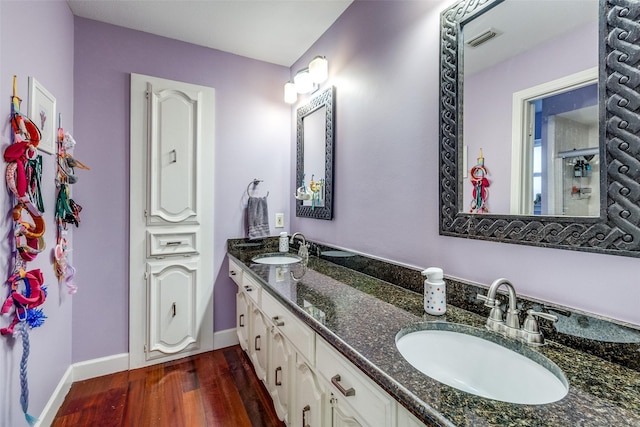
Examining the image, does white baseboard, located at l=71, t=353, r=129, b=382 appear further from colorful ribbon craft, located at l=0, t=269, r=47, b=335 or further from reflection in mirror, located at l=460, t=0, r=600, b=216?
reflection in mirror, located at l=460, t=0, r=600, b=216

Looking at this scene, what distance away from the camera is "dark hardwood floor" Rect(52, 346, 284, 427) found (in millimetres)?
1634

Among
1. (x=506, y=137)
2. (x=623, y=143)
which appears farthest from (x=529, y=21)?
(x=623, y=143)

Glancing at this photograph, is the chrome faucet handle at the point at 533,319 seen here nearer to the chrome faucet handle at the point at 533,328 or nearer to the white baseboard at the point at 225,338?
the chrome faucet handle at the point at 533,328

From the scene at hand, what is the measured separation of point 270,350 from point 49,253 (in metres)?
1.27

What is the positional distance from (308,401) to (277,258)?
1.17 m

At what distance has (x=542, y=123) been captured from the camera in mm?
921

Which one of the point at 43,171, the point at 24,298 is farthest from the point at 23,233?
the point at 43,171

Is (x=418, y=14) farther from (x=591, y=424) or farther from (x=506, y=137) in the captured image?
(x=591, y=424)

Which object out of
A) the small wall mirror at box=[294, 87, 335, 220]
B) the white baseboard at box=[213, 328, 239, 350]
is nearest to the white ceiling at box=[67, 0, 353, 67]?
the small wall mirror at box=[294, 87, 335, 220]

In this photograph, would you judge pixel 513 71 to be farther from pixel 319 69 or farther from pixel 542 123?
pixel 319 69

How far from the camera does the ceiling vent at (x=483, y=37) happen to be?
3.49 ft

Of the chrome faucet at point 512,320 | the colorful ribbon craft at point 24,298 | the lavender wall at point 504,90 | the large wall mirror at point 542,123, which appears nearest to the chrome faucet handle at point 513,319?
the chrome faucet at point 512,320

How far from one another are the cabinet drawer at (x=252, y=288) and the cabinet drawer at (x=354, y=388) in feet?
2.34

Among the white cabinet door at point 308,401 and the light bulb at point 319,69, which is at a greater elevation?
the light bulb at point 319,69
